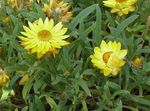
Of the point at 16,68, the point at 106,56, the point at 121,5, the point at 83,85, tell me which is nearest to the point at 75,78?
the point at 83,85

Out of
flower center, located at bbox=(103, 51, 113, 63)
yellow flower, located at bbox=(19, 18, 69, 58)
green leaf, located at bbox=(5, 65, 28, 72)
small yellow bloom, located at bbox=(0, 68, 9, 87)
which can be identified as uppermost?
yellow flower, located at bbox=(19, 18, 69, 58)

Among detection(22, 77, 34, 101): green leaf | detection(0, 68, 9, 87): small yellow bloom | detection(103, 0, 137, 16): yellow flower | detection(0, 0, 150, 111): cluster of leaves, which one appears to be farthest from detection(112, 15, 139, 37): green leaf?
detection(0, 68, 9, 87): small yellow bloom

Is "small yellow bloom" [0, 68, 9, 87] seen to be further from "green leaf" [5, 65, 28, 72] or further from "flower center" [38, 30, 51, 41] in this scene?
"flower center" [38, 30, 51, 41]

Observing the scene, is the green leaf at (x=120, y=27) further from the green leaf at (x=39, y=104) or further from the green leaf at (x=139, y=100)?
the green leaf at (x=39, y=104)

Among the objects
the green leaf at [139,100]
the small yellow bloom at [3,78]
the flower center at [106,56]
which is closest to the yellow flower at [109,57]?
the flower center at [106,56]

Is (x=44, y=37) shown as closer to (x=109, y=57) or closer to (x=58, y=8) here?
(x=58, y=8)

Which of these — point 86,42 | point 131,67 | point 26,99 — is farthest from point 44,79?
point 131,67

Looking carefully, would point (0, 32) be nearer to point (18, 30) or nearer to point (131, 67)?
point (18, 30)
